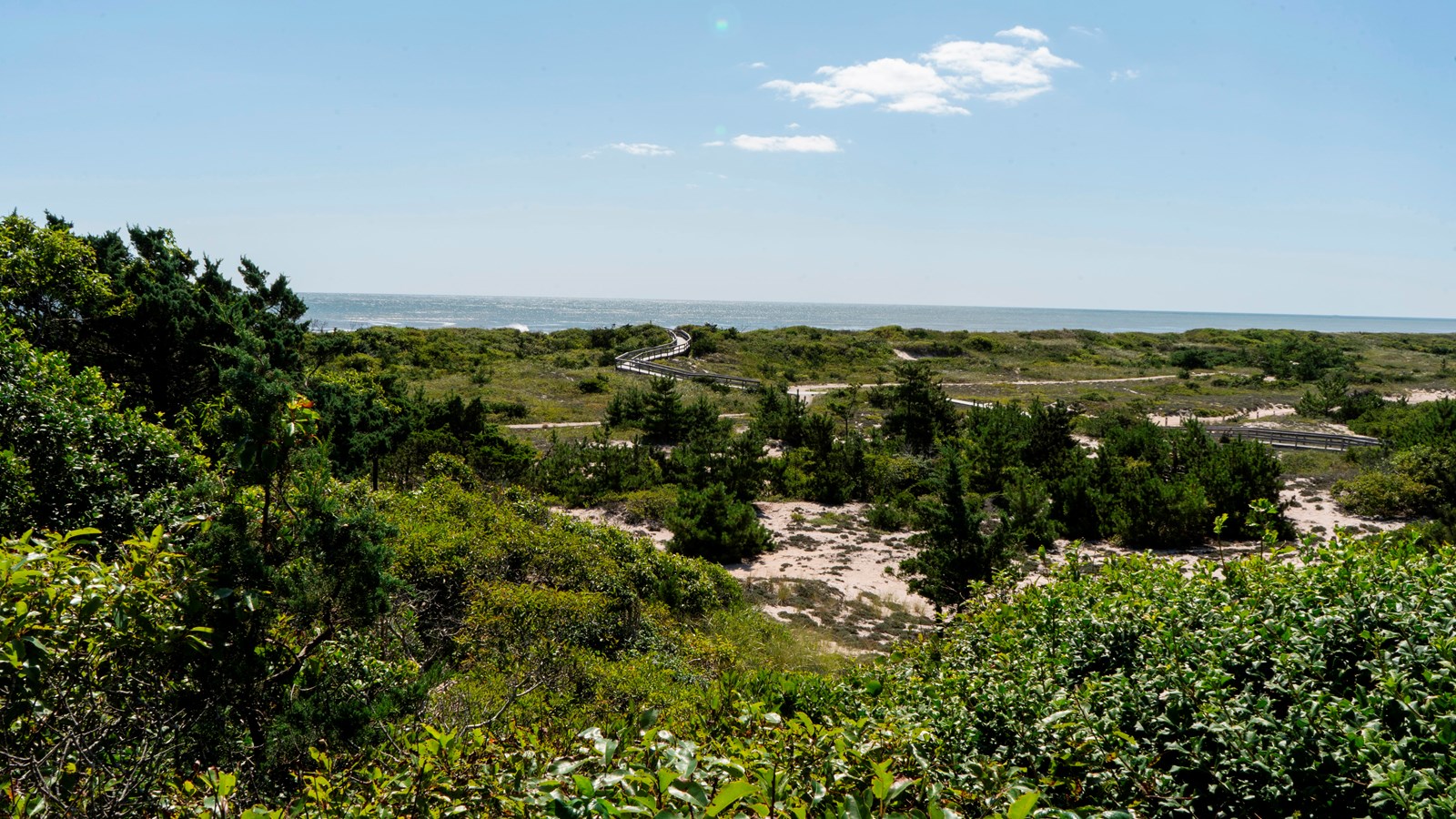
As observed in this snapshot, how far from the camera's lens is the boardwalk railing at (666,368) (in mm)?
46625

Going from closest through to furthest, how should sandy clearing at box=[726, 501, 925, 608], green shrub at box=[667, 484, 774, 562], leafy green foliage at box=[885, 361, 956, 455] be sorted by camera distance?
sandy clearing at box=[726, 501, 925, 608]
green shrub at box=[667, 484, 774, 562]
leafy green foliage at box=[885, 361, 956, 455]

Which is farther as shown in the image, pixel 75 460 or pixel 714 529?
pixel 714 529

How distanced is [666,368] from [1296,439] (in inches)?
1306

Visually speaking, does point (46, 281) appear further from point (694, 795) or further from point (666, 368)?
point (666, 368)

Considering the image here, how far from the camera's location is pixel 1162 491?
1842cm

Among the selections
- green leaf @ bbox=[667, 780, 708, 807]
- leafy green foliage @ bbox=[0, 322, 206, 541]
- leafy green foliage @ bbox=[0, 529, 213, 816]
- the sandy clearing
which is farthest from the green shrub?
green leaf @ bbox=[667, 780, 708, 807]

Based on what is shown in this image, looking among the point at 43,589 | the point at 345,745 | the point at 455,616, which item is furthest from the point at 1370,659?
the point at 455,616

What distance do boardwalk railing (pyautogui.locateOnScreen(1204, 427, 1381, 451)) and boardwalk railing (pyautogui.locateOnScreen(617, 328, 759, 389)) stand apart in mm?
24338

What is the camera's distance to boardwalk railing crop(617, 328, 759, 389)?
153 feet

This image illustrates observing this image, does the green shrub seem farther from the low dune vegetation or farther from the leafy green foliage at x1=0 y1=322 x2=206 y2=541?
the leafy green foliage at x1=0 y1=322 x2=206 y2=541

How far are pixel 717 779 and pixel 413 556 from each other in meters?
8.69

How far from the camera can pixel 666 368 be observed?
162 ft

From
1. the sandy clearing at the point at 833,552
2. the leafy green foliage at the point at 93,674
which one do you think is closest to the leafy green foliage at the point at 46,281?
the leafy green foliage at the point at 93,674

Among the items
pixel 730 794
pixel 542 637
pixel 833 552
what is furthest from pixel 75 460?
pixel 833 552
